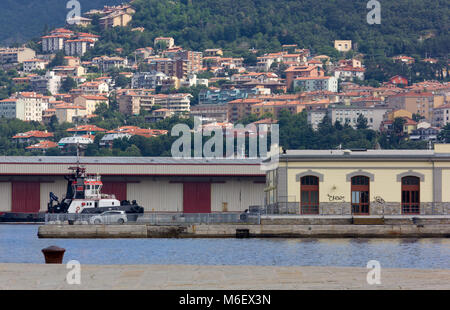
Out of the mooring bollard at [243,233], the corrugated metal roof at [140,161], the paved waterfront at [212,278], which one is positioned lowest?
the mooring bollard at [243,233]

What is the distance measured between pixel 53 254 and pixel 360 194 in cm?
3323

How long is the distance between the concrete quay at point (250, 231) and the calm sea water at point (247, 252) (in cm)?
59

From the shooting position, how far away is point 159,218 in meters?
54.7

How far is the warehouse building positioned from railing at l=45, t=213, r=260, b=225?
67.0 feet

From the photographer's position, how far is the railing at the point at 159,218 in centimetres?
5262

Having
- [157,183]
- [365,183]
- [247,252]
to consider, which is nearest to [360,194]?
[365,183]

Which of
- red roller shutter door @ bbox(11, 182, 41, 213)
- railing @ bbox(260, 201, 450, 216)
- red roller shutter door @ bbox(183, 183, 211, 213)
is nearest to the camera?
railing @ bbox(260, 201, 450, 216)

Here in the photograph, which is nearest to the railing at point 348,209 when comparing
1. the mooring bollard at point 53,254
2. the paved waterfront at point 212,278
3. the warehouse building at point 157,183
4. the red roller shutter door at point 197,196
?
the warehouse building at point 157,183

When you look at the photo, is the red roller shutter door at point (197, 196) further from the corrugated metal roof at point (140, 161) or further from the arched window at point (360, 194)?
the arched window at point (360, 194)

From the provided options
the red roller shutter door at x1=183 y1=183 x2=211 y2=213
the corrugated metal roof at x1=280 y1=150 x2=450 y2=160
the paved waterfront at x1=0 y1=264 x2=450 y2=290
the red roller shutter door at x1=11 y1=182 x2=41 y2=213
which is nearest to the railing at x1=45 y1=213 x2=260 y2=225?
the corrugated metal roof at x1=280 y1=150 x2=450 y2=160

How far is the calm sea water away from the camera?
37934 mm

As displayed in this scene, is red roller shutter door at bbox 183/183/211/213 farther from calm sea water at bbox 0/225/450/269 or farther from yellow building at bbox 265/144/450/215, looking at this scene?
calm sea water at bbox 0/225/450/269

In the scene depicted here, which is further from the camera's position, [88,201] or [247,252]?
[88,201]

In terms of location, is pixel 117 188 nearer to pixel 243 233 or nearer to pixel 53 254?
pixel 243 233
